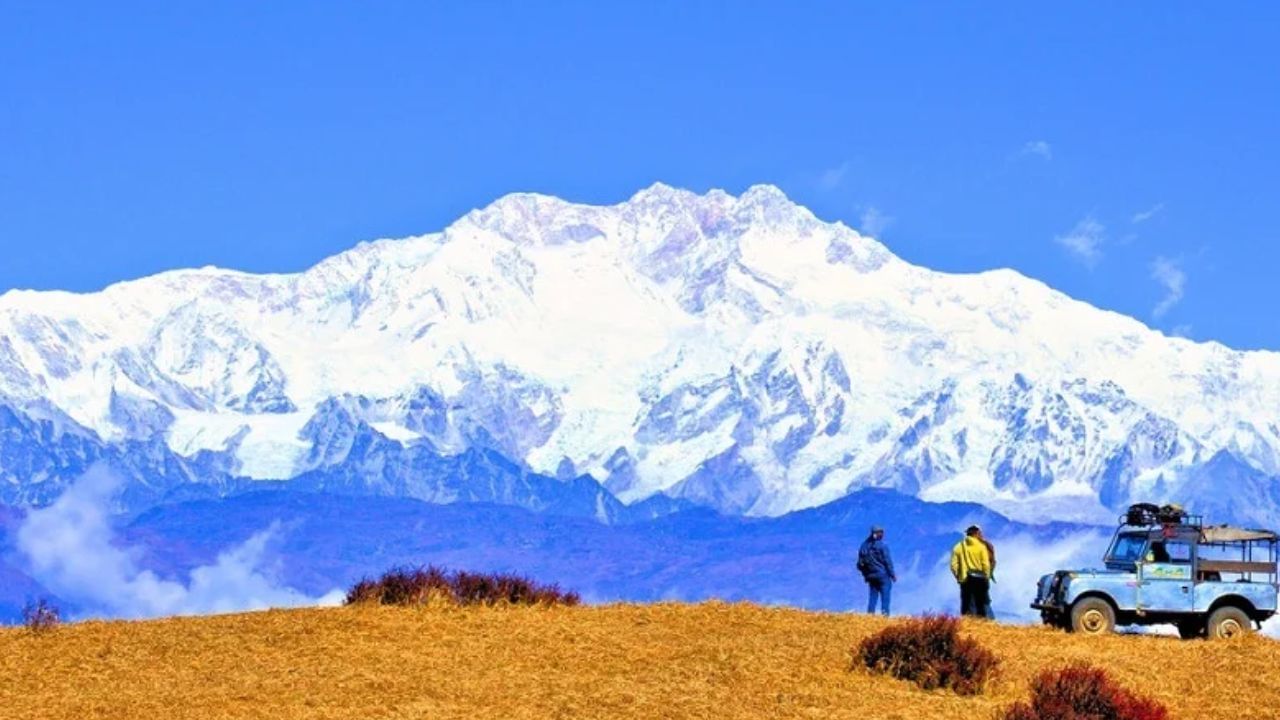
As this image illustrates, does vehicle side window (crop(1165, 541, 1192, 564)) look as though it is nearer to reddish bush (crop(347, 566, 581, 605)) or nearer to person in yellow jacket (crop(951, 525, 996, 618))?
person in yellow jacket (crop(951, 525, 996, 618))

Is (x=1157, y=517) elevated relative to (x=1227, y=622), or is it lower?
elevated

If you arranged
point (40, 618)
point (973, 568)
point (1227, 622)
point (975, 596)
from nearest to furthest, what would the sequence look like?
point (40, 618)
point (1227, 622)
point (973, 568)
point (975, 596)

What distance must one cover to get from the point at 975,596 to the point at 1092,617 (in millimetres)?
2905

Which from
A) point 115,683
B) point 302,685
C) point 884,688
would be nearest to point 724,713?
point 884,688

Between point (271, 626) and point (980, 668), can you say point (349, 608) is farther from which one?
point (980, 668)

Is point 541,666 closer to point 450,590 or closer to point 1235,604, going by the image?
point 450,590

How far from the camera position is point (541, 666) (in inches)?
1225

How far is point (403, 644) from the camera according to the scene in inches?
1273

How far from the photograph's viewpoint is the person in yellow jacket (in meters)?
40.4

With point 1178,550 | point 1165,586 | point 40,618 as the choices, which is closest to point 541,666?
point 40,618

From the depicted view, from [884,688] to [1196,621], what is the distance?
387 inches

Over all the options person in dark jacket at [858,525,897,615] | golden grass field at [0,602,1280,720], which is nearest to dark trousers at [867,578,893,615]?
person in dark jacket at [858,525,897,615]

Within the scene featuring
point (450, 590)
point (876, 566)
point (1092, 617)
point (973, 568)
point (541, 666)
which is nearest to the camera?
point (541, 666)

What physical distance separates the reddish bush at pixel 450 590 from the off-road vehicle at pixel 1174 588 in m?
7.95
